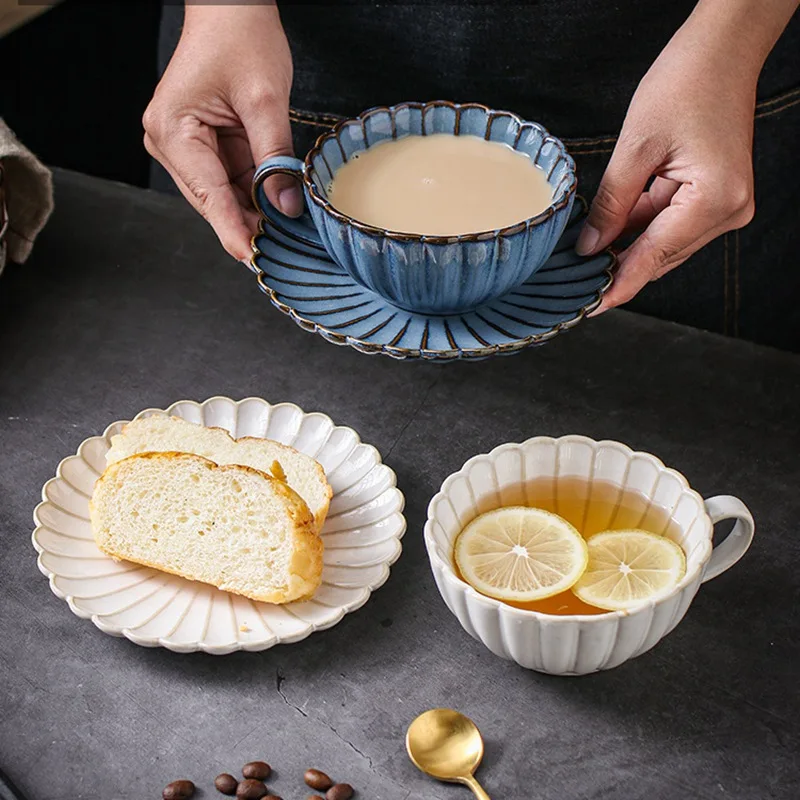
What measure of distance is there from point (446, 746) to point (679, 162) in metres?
0.64

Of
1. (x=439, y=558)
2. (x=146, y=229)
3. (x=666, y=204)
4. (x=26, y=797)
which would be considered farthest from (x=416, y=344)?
(x=146, y=229)

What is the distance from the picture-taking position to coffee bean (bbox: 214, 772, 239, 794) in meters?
0.94

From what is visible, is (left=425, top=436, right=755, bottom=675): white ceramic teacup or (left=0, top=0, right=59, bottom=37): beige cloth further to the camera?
(left=0, top=0, right=59, bottom=37): beige cloth

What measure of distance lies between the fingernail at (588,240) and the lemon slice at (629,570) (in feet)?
1.06

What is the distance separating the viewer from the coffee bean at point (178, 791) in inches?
36.8

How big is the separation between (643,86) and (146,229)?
0.77m

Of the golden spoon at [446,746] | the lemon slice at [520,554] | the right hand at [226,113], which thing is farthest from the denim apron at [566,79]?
the golden spoon at [446,746]

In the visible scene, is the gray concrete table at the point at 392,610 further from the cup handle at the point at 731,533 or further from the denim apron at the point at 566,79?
the denim apron at the point at 566,79

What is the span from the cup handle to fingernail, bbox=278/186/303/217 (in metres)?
0.55

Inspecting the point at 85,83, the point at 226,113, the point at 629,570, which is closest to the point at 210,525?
the point at 629,570

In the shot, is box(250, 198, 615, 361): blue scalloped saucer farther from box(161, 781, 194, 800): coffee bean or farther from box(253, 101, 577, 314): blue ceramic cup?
box(161, 781, 194, 800): coffee bean

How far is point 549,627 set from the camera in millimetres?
924

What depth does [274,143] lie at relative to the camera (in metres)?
1.27

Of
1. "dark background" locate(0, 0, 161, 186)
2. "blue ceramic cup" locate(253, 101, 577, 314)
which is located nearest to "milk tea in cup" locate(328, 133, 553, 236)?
"blue ceramic cup" locate(253, 101, 577, 314)
